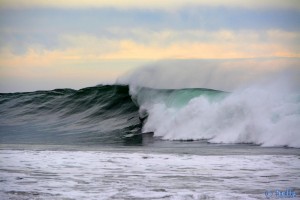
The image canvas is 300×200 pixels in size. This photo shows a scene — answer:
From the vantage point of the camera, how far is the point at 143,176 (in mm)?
6613

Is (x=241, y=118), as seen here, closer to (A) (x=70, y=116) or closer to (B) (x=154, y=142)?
(B) (x=154, y=142)

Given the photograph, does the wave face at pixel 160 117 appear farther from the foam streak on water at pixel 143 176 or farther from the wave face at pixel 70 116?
the foam streak on water at pixel 143 176

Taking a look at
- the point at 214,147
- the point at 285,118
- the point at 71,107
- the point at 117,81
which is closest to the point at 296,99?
the point at 285,118

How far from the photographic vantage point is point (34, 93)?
29.0 m

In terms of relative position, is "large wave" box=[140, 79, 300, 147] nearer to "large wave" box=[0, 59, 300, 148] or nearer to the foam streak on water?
"large wave" box=[0, 59, 300, 148]

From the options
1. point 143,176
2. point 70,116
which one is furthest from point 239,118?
point 70,116

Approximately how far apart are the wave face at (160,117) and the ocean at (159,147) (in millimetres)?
35

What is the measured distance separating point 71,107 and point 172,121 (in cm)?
945

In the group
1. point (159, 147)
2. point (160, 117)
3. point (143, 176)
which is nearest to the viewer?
point (143, 176)

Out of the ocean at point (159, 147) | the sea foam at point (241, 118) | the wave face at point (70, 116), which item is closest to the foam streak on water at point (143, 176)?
the ocean at point (159, 147)

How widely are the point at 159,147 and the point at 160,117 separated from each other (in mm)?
4797

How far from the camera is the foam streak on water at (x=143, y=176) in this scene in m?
5.45

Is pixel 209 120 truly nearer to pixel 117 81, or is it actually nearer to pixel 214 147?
pixel 214 147

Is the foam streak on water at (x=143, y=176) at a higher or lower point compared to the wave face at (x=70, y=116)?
lower
